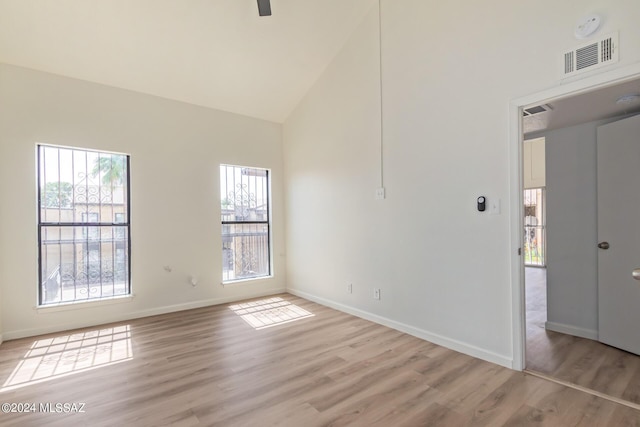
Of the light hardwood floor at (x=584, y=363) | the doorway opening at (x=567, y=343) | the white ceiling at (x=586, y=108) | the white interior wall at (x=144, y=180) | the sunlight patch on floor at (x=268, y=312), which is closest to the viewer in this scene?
the doorway opening at (x=567, y=343)

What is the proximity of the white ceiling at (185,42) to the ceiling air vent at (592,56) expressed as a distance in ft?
7.97

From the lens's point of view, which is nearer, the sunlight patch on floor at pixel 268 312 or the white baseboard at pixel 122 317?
the white baseboard at pixel 122 317

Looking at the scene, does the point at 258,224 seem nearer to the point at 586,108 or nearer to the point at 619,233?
the point at 586,108

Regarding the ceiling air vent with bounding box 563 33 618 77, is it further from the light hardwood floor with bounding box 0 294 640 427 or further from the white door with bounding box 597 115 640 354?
the light hardwood floor with bounding box 0 294 640 427

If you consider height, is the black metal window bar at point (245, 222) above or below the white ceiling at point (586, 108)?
below

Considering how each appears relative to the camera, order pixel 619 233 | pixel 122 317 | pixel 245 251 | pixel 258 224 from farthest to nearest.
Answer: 1. pixel 258 224
2. pixel 245 251
3. pixel 122 317
4. pixel 619 233

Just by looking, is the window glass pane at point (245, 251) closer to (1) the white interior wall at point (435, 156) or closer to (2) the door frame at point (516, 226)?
(1) the white interior wall at point (435, 156)

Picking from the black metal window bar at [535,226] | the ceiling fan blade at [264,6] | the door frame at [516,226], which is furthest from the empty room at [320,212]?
the black metal window bar at [535,226]

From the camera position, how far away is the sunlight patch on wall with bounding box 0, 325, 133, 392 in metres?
2.70

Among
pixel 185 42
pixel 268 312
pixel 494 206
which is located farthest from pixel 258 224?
pixel 494 206

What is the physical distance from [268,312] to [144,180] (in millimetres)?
2466

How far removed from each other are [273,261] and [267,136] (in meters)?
2.16

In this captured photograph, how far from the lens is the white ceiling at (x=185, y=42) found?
128 inches

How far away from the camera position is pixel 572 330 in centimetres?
344
